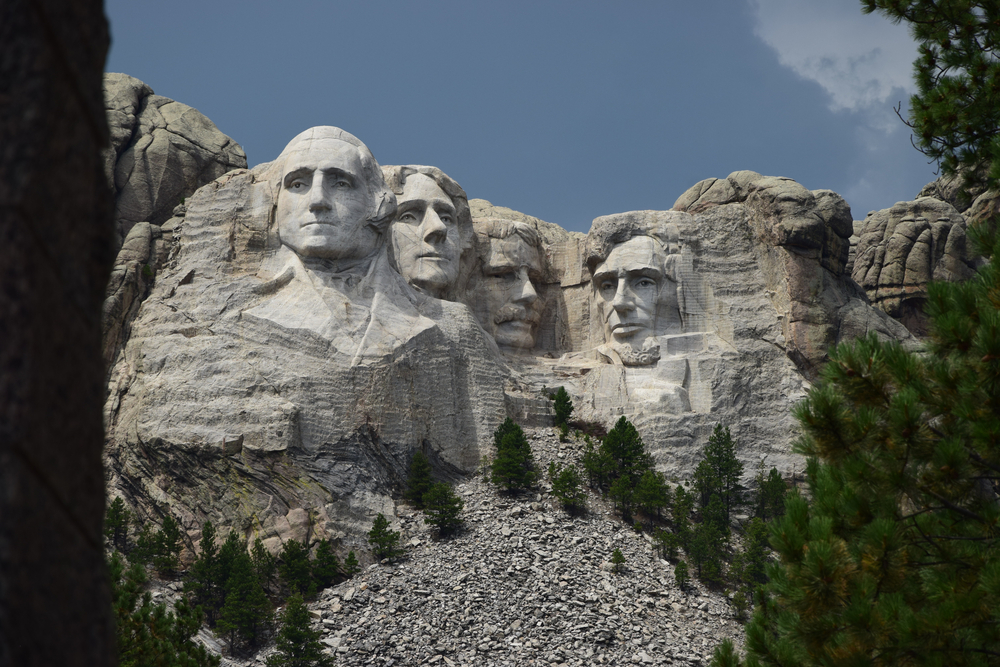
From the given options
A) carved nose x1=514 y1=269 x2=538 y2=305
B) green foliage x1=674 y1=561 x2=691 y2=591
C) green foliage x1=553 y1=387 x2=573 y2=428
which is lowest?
green foliage x1=674 y1=561 x2=691 y2=591

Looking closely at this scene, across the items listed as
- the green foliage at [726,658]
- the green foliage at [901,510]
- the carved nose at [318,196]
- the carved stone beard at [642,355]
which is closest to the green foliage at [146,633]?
the green foliage at [726,658]

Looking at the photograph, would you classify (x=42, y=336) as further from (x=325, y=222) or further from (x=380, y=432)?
(x=325, y=222)

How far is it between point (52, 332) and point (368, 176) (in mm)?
20278

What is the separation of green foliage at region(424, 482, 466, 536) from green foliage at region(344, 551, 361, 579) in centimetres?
147

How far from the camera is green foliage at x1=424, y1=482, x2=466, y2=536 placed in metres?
19.8

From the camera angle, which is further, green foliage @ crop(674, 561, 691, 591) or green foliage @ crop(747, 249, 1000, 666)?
green foliage @ crop(674, 561, 691, 591)

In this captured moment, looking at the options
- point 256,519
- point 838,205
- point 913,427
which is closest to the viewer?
point 913,427

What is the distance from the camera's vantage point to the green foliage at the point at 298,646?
53.9 feet

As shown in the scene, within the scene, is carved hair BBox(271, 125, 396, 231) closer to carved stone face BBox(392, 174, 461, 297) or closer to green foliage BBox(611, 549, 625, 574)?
carved stone face BBox(392, 174, 461, 297)

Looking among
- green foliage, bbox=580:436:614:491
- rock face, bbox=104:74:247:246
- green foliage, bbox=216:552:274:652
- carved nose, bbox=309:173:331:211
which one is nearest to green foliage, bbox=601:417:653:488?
green foliage, bbox=580:436:614:491

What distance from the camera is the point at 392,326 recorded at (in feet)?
71.6

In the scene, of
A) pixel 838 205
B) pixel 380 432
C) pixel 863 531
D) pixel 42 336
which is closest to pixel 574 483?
pixel 380 432

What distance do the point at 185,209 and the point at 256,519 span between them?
8130 mm

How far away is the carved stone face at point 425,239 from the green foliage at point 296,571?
24.3 feet
